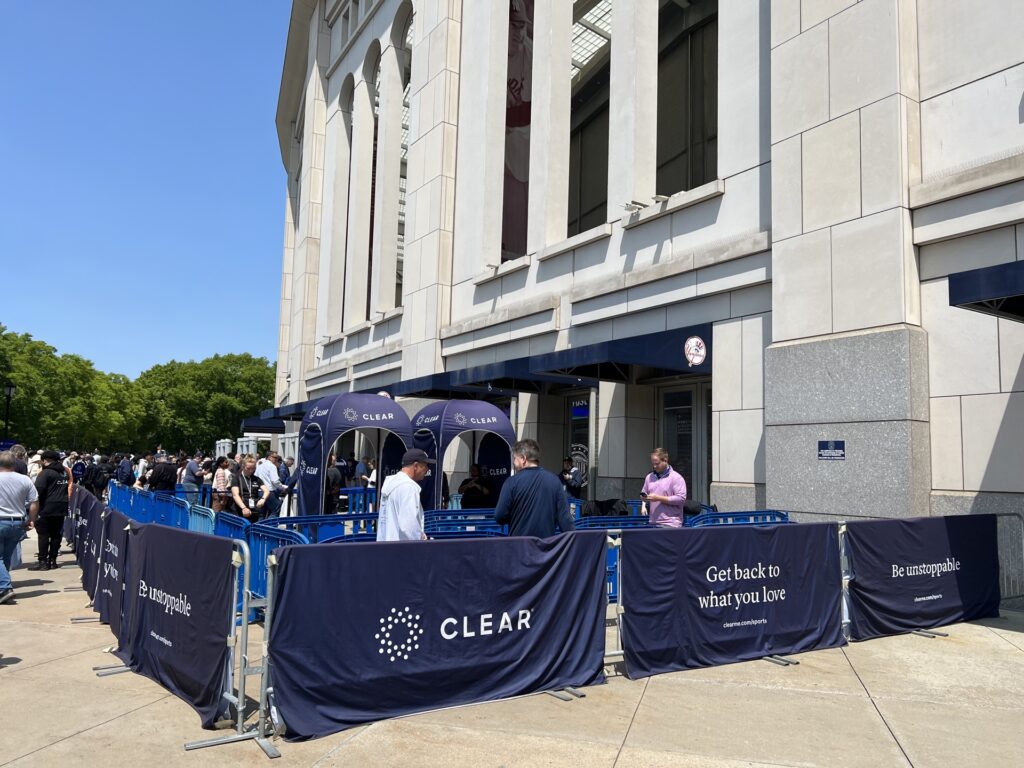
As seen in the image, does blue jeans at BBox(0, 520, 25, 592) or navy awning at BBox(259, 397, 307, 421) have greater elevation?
navy awning at BBox(259, 397, 307, 421)

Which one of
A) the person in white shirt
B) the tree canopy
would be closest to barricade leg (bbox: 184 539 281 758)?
the person in white shirt

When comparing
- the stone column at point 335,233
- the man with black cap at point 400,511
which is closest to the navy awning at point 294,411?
the stone column at point 335,233

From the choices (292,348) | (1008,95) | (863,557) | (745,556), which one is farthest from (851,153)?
(292,348)

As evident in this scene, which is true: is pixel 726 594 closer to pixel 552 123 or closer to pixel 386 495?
pixel 386 495

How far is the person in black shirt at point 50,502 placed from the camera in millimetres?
11953

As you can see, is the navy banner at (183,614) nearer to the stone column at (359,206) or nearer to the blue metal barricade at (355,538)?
the blue metal barricade at (355,538)

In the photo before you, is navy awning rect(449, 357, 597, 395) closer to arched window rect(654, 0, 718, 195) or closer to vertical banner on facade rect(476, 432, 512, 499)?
vertical banner on facade rect(476, 432, 512, 499)

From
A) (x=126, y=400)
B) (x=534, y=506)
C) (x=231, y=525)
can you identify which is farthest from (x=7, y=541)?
(x=126, y=400)

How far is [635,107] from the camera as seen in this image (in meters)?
15.4

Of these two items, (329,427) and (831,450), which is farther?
(329,427)

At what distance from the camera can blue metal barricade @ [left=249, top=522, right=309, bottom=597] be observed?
7570mm

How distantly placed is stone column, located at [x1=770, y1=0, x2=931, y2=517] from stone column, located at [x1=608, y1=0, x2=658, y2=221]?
3463mm

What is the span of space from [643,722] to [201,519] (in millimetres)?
8759

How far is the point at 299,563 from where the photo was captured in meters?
4.92
